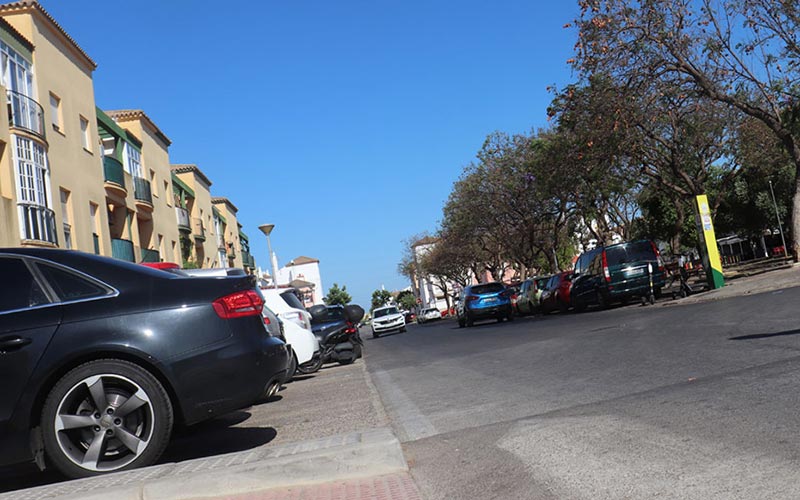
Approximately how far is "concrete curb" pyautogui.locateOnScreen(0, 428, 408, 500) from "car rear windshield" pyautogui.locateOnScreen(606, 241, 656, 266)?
1838 cm

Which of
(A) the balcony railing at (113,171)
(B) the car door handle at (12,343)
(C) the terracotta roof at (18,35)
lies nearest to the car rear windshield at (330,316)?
(B) the car door handle at (12,343)

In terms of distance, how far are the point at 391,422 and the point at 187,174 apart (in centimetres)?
4455

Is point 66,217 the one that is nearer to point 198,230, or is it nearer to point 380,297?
point 198,230

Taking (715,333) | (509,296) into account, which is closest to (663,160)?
(509,296)

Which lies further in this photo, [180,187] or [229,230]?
[229,230]

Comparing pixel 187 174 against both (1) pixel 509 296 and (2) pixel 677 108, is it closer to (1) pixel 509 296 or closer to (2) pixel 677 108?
(1) pixel 509 296

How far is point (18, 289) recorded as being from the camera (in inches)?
202

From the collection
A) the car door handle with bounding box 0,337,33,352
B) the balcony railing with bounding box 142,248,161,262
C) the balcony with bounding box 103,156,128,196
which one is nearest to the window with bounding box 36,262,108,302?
the car door handle with bounding box 0,337,33,352

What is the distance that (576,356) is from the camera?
10.2 m

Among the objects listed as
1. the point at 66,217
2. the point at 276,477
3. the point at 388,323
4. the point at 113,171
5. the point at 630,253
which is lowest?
the point at 276,477

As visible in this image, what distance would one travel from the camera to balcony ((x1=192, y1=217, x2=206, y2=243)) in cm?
4562

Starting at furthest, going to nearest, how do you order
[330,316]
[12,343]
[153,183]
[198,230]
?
[198,230]
[153,183]
[330,316]
[12,343]

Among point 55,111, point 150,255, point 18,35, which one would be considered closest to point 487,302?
point 150,255

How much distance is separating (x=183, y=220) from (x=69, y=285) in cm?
3863
